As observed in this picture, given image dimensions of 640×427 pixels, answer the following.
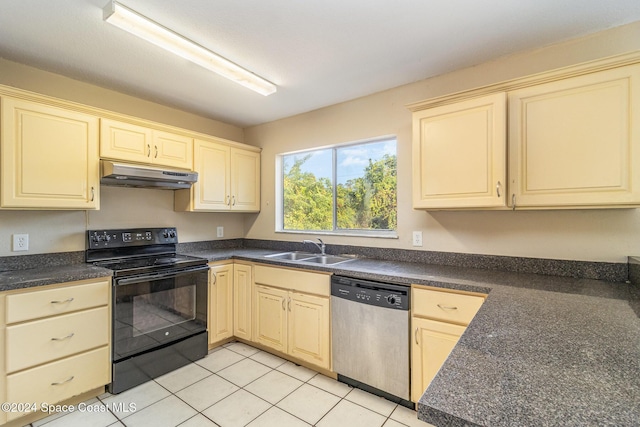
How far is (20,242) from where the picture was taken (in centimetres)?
220

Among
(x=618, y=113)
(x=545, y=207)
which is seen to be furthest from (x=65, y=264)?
(x=618, y=113)

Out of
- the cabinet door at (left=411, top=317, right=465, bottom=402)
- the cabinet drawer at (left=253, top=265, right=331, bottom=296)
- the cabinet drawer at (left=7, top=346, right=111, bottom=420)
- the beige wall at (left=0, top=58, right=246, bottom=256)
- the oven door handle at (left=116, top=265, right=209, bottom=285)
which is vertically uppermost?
the beige wall at (left=0, top=58, right=246, bottom=256)

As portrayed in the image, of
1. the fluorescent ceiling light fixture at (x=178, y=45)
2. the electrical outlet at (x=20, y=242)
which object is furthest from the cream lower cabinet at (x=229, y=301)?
the fluorescent ceiling light fixture at (x=178, y=45)

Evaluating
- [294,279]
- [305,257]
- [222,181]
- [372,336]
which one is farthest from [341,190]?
[372,336]

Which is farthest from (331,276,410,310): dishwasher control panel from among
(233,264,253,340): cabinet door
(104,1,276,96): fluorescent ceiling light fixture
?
(104,1,276,96): fluorescent ceiling light fixture

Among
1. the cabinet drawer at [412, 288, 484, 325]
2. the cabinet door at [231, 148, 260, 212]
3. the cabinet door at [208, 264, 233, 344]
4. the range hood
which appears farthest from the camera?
the cabinet door at [231, 148, 260, 212]

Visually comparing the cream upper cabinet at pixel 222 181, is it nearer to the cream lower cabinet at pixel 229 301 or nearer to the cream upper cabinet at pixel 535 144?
the cream lower cabinet at pixel 229 301

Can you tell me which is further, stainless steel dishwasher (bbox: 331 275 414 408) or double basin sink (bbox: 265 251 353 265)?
double basin sink (bbox: 265 251 353 265)

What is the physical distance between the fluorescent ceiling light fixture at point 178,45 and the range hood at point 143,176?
96cm

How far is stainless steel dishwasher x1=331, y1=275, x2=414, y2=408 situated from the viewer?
77.9 inches

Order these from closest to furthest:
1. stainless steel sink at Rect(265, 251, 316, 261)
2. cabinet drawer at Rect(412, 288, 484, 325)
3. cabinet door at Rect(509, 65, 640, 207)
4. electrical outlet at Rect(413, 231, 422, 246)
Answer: cabinet door at Rect(509, 65, 640, 207) → cabinet drawer at Rect(412, 288, 484, 325) → electrical outlet at Rect(413, 231, 422, 246) → stainless steel sink at Rect(265, 251, 316, 261)

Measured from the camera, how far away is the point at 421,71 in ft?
7.73

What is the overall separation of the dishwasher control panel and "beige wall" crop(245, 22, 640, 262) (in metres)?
0.64

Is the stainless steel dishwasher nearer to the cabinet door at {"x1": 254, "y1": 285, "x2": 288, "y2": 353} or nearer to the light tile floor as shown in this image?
the light tile floor
